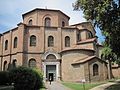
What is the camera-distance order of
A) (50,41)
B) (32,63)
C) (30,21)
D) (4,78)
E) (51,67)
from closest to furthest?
1. (4,78)
2. (51,67)
3. (32,63)
4. (50,41)
5. (30,21)

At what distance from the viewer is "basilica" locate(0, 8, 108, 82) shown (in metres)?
46.0

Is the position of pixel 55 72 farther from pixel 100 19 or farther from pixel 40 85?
pixel 100 19

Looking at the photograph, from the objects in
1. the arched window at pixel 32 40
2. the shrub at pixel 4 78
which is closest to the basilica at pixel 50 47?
the arched window at pixel 32 40

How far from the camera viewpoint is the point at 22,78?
2792cm

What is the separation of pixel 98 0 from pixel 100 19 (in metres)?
1.98

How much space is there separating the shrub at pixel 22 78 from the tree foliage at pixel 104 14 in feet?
32.9

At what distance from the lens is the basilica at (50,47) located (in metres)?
46.0

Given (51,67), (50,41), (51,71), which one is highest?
(50,41)

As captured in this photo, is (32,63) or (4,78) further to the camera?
(32,63)

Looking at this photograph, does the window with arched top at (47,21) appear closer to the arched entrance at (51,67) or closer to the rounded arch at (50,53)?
the rounded arch at (50,53)

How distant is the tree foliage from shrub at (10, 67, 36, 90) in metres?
10.0

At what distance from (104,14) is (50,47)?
94.8ft

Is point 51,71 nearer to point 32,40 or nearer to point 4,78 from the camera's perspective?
point 32,40

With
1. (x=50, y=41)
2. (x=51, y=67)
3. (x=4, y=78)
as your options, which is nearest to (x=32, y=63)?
(x=51, y=67)
